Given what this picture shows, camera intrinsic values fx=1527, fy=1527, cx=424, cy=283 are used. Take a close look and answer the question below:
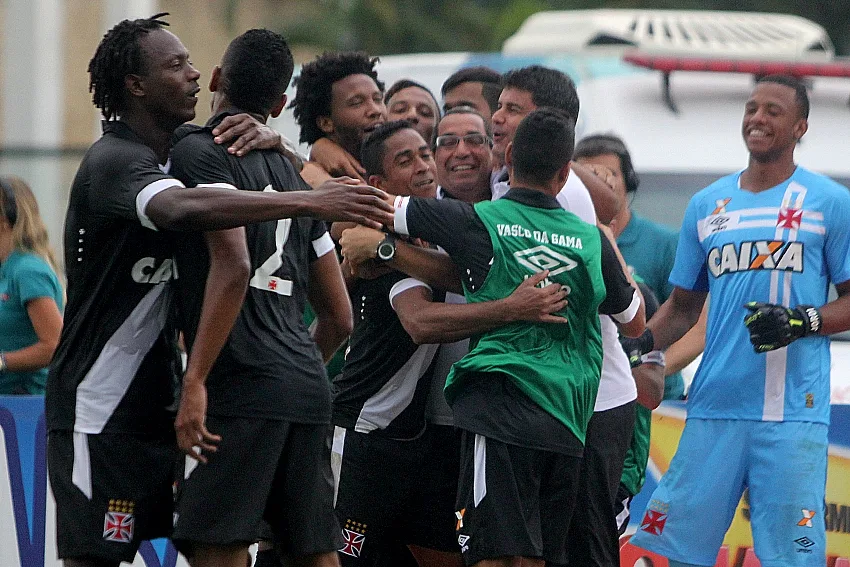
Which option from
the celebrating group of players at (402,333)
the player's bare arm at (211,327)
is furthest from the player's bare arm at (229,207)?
the player's bare arm at (211,327)

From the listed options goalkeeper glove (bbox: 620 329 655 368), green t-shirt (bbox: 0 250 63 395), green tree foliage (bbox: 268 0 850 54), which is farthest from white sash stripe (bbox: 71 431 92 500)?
green tree foliage (bbox: 268 0 850 54)

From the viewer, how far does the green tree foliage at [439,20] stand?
951 inches

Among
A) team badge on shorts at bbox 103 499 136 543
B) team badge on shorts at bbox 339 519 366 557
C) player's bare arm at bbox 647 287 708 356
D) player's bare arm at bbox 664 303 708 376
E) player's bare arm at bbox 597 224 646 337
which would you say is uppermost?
player's bare arm at bbox 597 224 646 337

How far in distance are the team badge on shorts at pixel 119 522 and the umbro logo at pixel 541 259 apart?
153 cm

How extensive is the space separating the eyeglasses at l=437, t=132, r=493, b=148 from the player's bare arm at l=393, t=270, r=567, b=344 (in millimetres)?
797

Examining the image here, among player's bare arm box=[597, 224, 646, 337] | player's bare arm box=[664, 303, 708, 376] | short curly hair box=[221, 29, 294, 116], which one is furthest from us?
player's bare arm box=[664, 303, 708, 376]

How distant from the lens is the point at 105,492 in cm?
471

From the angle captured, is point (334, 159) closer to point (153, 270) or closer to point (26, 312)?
point (153, 270)

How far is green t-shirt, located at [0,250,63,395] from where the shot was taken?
→ 720cm

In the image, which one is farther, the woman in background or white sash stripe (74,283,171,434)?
the woman in background

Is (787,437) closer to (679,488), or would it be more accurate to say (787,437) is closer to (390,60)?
(679,488)

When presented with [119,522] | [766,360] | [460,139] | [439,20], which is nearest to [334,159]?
[460,139]

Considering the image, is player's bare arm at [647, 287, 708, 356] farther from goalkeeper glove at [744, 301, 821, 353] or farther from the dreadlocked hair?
the dreadlocked hair

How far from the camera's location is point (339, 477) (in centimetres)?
591
